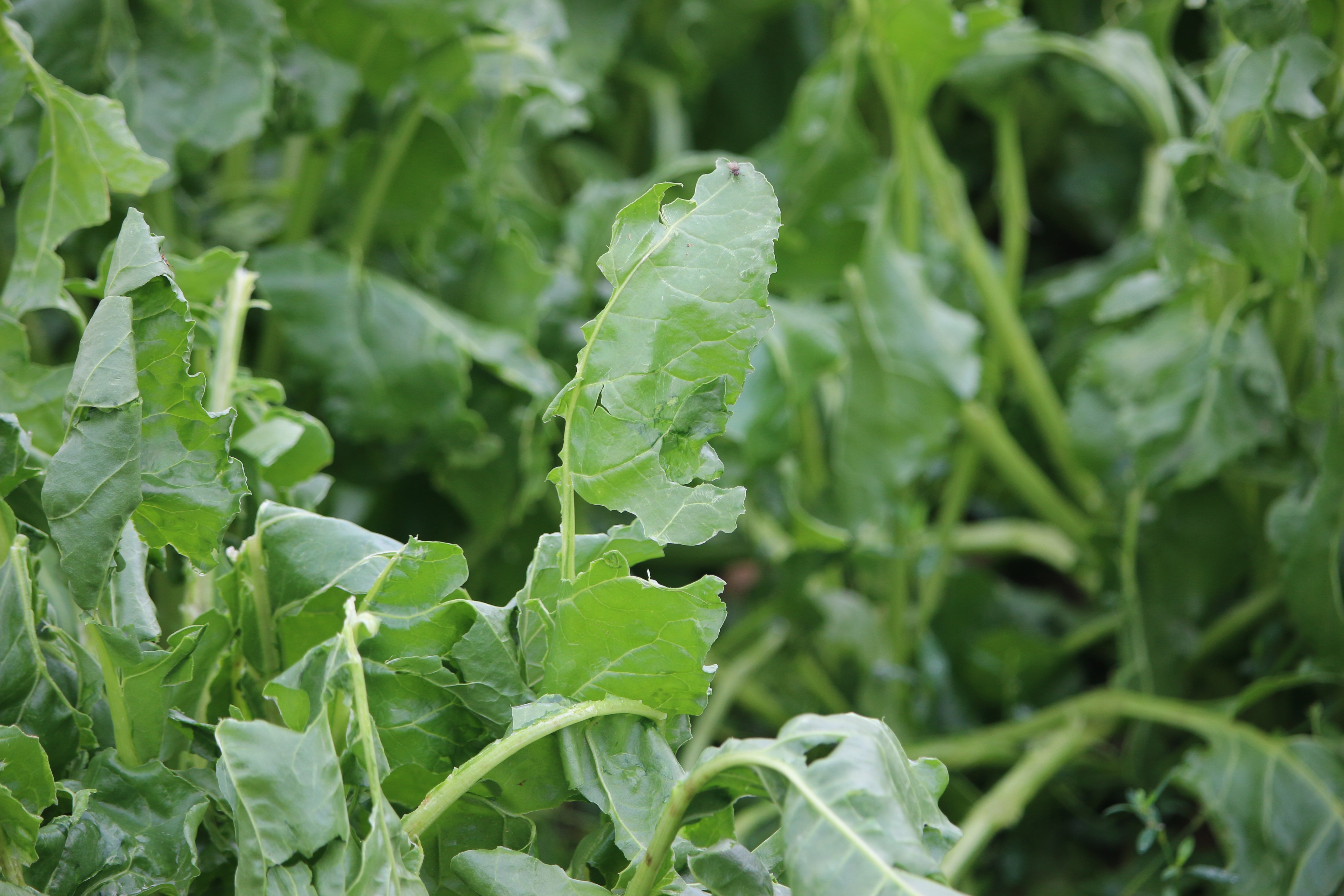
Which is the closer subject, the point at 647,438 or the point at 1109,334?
the point at 647,438

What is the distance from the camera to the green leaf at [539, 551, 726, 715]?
0.32m

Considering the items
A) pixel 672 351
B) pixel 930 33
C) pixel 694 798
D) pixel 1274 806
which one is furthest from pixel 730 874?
pixel 930 33

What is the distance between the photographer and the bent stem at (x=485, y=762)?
303 mm

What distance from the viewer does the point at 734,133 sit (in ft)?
3.36

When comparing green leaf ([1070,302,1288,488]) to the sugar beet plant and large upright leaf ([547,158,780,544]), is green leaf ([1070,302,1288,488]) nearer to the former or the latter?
the sugar beet plant

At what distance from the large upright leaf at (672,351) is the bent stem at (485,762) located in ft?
0.18

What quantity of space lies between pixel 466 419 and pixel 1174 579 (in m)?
0.43

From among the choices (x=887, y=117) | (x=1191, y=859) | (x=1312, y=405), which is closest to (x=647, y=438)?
(x=1312, y=405)

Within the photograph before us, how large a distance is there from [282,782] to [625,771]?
0.09 metres

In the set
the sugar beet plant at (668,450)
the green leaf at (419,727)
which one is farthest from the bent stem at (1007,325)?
the green leaf at (419,727)

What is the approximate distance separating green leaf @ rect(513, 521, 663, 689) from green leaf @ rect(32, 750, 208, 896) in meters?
0.10

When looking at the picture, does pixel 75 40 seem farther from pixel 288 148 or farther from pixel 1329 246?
pixel 1329 246

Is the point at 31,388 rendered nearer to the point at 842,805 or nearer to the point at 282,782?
the point at 282,782

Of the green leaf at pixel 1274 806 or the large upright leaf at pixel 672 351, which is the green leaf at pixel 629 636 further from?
the green leaf at pixel 1274 806
